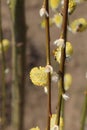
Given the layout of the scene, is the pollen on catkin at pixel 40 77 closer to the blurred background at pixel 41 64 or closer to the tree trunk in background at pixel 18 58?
the tree trunk in background at pixel 18 58

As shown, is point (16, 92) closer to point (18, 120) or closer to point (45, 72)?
point (18, 120)

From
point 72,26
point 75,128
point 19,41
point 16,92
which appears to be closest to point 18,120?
point 16,92

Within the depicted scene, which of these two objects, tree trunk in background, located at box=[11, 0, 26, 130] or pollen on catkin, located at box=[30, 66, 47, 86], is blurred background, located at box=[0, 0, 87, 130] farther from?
pollen on catkin, located at box=[30, 66, 47, 86]

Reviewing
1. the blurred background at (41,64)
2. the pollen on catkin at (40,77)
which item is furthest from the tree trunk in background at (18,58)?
the blurred background at (41,64)

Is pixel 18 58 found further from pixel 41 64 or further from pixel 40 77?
pixel 41 64

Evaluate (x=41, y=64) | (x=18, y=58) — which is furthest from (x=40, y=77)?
(x=41, y=64)

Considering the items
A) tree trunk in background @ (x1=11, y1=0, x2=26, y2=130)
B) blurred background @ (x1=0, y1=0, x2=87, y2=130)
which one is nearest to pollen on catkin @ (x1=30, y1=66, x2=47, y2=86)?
tree trunk in background @ (x1=11, y1=0, x2=26, y2=130)
